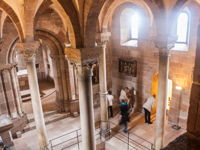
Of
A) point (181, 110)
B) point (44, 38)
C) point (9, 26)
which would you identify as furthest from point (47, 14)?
point (181, 110)

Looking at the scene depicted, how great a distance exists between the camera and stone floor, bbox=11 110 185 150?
7.91 m

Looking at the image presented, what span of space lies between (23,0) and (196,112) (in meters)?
5.32

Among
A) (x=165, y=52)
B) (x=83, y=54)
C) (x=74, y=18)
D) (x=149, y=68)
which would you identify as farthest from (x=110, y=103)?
(x=74, y=18)

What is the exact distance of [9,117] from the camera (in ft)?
28.2

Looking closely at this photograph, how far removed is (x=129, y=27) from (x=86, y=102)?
6667 mm

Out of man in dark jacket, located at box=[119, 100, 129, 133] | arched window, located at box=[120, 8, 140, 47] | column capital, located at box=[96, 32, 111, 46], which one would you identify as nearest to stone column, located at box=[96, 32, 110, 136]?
column capital, located at box=[96, 32, 111, 46]

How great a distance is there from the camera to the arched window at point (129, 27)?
9945 millimetres

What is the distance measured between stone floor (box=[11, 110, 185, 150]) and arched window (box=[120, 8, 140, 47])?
12.9 ft

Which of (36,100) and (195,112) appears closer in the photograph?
(195,112)

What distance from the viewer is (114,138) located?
8234mm

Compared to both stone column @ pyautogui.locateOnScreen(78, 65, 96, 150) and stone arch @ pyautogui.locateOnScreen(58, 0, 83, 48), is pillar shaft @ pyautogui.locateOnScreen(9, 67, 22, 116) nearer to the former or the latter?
stone column @ pyautogui.locateOnScreen(78, 65, 96, 150)

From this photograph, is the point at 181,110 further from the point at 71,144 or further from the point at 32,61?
the point at 32,61

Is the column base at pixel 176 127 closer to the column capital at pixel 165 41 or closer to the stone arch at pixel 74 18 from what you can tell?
the column capital at pixel 165 41

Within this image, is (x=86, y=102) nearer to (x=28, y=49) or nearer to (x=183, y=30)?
(x=28, y=49)
